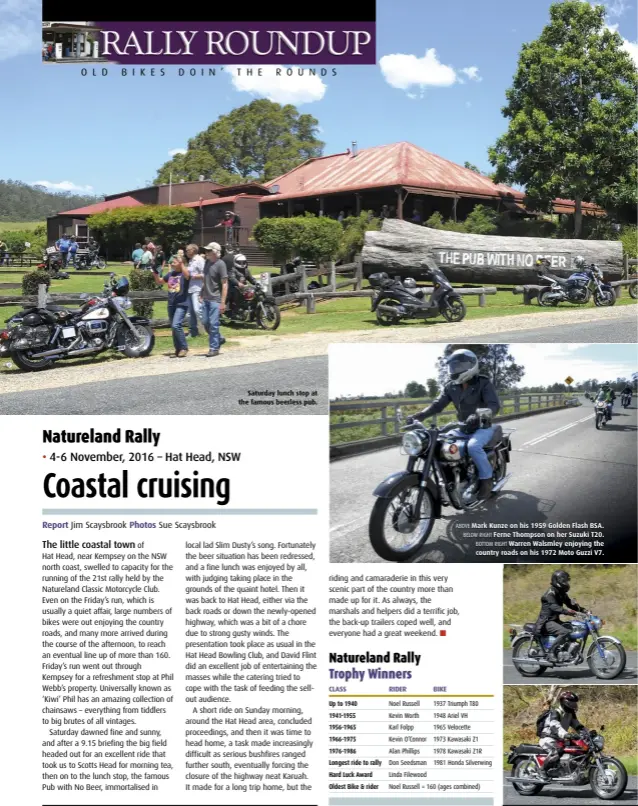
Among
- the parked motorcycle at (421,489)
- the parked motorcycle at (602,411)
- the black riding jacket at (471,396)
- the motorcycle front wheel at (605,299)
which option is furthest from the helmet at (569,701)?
the motorcycle front wheel at (605,299)

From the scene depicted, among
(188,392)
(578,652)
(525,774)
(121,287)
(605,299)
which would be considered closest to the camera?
(525,774)

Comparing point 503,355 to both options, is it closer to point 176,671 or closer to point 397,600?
point 397,600

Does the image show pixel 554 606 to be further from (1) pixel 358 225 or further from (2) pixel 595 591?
(1) pixel 358 225

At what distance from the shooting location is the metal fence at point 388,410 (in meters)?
6.80

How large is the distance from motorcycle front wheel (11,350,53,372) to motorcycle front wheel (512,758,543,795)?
18.2 feet

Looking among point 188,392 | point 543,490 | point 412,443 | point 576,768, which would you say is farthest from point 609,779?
point 188,392

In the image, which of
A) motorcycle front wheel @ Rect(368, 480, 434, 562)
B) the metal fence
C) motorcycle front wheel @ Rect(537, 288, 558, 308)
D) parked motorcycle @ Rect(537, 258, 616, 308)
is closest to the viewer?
motorcycle front wheel @ Rect(368, 480, 434, 562)

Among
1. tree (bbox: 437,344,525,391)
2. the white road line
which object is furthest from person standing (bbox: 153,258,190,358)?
the white road line

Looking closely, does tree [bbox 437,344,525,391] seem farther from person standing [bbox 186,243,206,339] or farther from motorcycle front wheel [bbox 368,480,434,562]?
person standing [bbox 186,243,206,339]

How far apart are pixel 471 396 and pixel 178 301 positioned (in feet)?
10.1

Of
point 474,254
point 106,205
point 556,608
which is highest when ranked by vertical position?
point 106,205

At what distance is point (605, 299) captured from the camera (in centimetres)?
910

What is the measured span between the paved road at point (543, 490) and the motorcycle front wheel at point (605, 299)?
2167mm

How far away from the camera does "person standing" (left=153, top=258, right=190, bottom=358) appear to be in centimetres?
830
